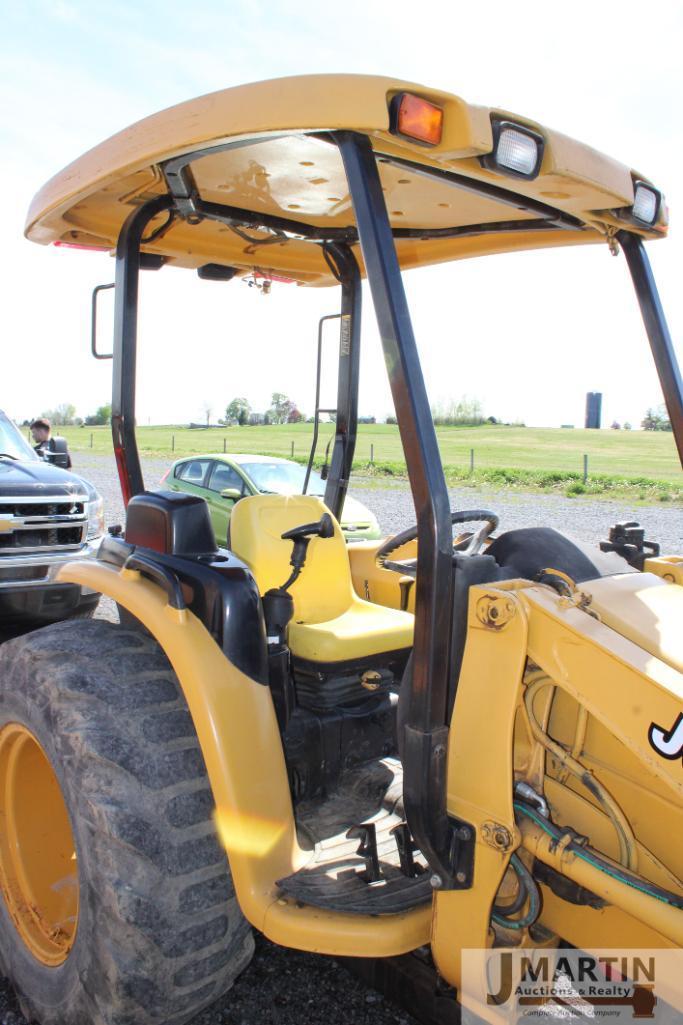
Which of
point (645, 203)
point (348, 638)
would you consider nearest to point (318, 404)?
point (348, 638)

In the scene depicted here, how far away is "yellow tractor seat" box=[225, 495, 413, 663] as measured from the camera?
297 centimetres

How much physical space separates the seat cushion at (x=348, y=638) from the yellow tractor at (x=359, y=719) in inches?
0.4

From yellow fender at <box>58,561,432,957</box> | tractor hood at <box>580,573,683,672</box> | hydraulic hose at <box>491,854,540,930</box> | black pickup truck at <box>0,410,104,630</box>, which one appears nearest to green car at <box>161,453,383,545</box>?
black pickup truck at <box>0,410,104,630</box>

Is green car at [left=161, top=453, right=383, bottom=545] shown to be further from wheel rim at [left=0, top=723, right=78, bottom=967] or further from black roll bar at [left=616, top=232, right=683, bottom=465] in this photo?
black roll bar at [left=616, top=232, right=683, bottom=465]

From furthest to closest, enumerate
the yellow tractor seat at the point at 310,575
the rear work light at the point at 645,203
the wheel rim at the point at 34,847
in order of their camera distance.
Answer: the yellow tractor seat at the point at 310,575 → the wheel rim at the point at 34,847 → the rear work light at the point at 645,203

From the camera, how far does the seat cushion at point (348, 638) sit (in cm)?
284

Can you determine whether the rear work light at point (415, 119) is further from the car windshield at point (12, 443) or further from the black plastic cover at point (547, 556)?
the car windshield at point (12, 443)

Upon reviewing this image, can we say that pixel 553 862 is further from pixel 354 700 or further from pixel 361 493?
pixel 361 493

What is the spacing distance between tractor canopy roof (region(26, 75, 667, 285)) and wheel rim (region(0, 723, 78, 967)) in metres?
1.72

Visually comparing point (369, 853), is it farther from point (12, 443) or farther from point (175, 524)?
point (12, 443)

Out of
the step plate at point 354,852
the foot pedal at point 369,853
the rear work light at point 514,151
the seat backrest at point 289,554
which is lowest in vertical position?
the step plate at point 354,852

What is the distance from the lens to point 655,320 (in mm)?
2701

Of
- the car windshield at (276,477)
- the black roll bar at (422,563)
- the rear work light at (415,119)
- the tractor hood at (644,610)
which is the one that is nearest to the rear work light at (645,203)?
the rear work light at (415,119)

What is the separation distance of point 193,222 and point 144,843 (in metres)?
2.18
